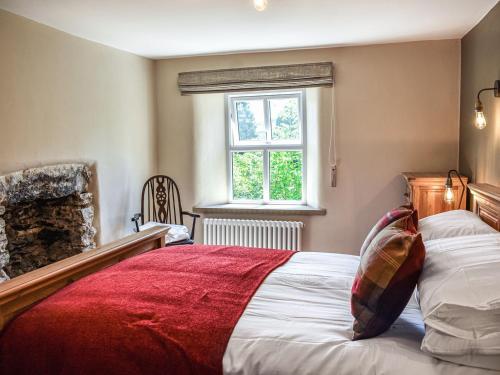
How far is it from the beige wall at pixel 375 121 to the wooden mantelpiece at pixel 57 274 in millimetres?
1914

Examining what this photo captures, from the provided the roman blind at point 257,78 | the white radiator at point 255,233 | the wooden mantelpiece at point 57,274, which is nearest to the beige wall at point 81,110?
the roman blind at point 257,78

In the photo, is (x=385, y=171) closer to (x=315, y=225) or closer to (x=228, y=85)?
(x=315, y=225)

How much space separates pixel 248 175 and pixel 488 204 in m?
2.46

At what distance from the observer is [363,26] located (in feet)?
10.00

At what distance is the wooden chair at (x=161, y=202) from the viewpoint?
407 cm

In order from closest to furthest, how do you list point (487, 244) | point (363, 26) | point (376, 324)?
point (376, 324), point (487, 244), point (363, 26)

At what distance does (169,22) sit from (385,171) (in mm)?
2208

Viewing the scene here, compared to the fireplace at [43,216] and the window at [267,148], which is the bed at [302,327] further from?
the window at [267,148]

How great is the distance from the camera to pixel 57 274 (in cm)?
179

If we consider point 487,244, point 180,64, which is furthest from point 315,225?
point 487,244

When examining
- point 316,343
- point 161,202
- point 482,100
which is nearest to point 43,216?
point 161,202

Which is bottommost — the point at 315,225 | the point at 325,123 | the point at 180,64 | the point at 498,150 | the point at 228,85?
the point at 315,225

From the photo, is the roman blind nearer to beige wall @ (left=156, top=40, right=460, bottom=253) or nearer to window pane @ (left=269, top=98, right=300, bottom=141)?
beige wall @ (left=156, top=40, right=460, bottom=253)

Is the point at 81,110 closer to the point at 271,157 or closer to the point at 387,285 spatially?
the point at 271,157
